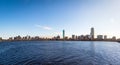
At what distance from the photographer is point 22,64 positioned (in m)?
20.2

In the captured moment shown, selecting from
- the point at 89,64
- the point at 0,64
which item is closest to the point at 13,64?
the point at 0,64

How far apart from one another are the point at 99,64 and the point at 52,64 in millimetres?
9729

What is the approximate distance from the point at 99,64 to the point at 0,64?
20066mm

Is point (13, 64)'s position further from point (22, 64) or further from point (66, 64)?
point (66, 64)

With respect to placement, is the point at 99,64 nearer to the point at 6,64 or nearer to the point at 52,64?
the point at 52,64

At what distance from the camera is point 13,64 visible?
67.6ft

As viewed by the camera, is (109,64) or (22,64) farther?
(109,64)

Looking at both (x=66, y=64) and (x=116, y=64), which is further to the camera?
(x=116, y=64)

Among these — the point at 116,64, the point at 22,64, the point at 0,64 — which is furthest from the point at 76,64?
the point at 0,64

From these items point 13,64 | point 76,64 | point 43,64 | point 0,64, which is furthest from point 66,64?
point 0,64

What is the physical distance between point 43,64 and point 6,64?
7.51 meters

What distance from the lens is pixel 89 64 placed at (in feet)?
69.3

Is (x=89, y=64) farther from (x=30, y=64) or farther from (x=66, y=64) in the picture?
(x=30, y=64)

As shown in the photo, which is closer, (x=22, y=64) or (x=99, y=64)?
(x=22, y=64)
